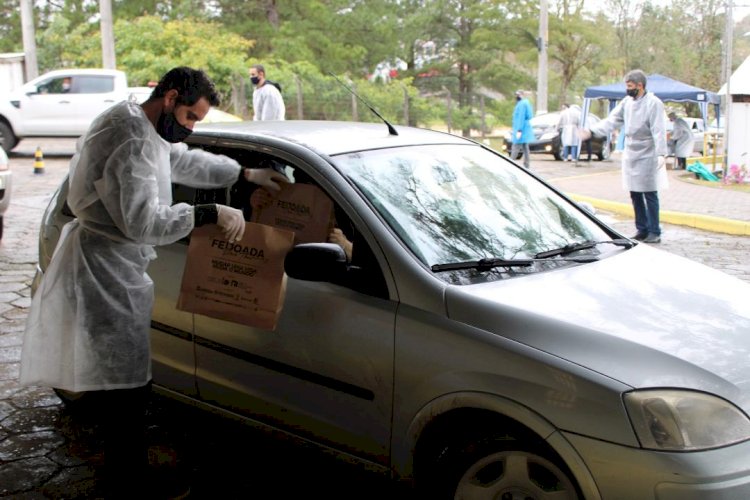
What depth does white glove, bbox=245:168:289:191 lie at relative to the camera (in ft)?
11.8

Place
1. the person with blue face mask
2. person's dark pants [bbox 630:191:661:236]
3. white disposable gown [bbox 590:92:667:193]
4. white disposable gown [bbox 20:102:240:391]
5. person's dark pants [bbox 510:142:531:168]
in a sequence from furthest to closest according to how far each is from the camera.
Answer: person's dark pants [bbox 510:142:531:168]
the person with blue face mask
person's dark pants [bbox 630:191:661:236]
white disposable gown [bbox 590:92:667:193]
white disposable gown [bbox 20:102:240:391]

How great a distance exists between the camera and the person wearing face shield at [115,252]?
3.01 meters

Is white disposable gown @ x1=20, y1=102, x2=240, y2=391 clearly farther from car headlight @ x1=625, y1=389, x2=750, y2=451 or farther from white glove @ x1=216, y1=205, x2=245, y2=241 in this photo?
car headlight @ x1=625, y1=389, x2=750, y2=451

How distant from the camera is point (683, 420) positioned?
249 cm

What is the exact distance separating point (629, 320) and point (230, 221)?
1.44 m

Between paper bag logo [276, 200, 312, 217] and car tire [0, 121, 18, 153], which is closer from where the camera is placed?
paper bag logo [276, 200, 312, 217]

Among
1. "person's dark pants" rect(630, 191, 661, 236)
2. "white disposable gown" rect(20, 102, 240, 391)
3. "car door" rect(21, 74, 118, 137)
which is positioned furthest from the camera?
"car door" rect(21, 74, 118, 137)

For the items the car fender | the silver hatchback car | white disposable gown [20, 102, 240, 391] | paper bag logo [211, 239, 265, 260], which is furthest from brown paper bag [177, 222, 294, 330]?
the car fender

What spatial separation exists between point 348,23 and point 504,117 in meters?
7.42

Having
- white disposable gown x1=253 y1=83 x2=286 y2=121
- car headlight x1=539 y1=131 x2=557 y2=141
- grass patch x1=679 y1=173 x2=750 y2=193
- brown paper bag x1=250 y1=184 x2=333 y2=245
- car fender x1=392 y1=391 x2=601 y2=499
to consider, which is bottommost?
grass patch x1=679 y1=173 x2=750 y2=193

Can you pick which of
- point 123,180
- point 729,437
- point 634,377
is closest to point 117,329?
point 123,180

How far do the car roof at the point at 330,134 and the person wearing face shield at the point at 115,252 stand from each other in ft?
1.91

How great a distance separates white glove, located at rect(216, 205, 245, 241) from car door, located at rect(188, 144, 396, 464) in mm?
340

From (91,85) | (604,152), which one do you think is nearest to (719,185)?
(604,152)
